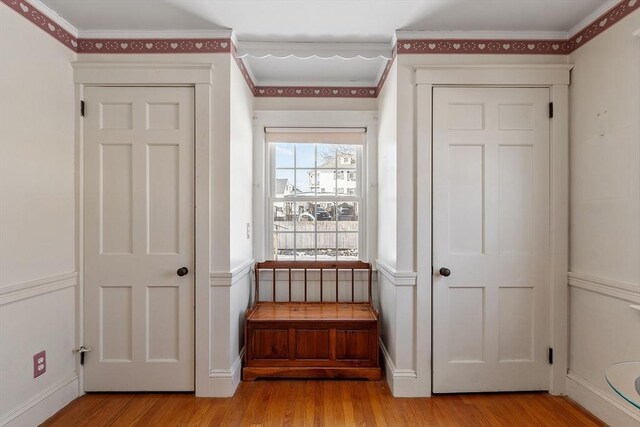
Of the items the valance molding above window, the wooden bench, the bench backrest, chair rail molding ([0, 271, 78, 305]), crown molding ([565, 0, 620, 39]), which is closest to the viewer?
chair rail molding ([0, 271, 78, 305])

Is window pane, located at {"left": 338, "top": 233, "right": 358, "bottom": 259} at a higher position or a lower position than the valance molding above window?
lower

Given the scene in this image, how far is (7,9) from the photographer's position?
73.6 inches

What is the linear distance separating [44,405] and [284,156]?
2553 mm

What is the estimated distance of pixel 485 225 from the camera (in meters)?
2.42

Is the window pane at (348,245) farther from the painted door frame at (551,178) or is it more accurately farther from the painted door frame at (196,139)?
the painted door frame at (196,139)

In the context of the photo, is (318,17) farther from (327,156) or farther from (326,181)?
(326,181)

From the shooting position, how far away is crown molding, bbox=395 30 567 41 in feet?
7.92

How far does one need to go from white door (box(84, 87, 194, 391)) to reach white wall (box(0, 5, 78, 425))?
13 centimetres

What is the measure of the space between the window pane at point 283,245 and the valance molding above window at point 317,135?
36.3 inches

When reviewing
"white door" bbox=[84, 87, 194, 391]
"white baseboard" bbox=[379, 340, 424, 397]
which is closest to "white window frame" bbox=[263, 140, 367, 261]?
"white door" bbox=[84, 87, 194, 391]

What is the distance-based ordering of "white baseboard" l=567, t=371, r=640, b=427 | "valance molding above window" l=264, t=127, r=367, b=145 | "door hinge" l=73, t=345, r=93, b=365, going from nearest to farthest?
"white baseboard" l=567, t=371, r=640, b=427 < "door hinge" l=73, t=345, r=93, b=365 < "valance molding above window" l=264, t=127, r=367, b=145

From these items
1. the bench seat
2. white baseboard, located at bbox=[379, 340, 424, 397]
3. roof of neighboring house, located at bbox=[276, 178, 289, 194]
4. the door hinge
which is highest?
roof of neighboring house, located at bbox=[276, 178, 289, 194]

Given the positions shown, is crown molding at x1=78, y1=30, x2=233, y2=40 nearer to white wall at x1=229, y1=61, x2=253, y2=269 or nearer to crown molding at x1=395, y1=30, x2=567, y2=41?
white wall at x1=229, y1=61, x2=253, y2=269

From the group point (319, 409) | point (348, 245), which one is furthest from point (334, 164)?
point (319, 409)
